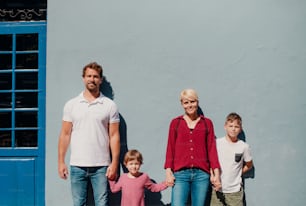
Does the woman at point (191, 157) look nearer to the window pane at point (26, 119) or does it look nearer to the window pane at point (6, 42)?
the window pane at point (26, 119)

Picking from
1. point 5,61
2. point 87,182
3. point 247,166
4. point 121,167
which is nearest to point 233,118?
point 247,166

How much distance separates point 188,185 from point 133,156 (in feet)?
2.27

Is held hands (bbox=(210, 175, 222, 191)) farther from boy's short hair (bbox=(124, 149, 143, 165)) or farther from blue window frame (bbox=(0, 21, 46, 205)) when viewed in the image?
blue window frame (bbox=(0, 21, 46, 205))

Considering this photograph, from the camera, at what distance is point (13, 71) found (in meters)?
5.80

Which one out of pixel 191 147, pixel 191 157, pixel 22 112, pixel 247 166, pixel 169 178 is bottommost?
pixel 169 178

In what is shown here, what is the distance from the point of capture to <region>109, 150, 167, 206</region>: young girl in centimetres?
500

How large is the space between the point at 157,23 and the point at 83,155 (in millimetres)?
1808

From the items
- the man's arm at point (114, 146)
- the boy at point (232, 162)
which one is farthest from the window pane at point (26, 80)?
the boy at point (232, 162)

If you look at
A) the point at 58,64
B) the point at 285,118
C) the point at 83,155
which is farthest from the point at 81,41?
the point at 285,118

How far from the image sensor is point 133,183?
5031 millimetres

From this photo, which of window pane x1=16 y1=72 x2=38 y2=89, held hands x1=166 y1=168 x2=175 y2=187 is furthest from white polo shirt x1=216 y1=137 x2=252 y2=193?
window pane x1=16 y1=72 x2=38 y2=89

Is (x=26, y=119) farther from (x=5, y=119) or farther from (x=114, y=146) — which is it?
(x=114, y=146)

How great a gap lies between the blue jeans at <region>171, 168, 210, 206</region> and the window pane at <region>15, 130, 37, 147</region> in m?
1.98

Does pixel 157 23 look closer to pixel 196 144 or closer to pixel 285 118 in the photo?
pixel 196 144
